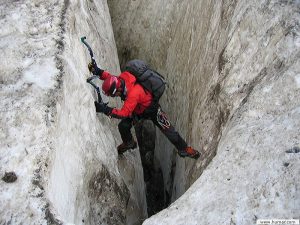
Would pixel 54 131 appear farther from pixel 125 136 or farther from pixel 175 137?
pixel 175 137

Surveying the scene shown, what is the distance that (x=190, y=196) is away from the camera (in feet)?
14.8

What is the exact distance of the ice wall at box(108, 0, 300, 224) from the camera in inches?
164

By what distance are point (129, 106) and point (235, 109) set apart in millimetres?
2056

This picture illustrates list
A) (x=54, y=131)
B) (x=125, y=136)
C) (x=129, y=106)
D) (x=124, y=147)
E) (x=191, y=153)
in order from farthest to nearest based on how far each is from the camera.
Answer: (x=125, y=136) < (x=124, y=147) < (x=191, y=153) < (x=129, y=106) < (x=54, y=131)

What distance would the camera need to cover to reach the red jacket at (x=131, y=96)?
275 inches

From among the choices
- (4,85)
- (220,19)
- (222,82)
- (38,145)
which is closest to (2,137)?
(38,145)

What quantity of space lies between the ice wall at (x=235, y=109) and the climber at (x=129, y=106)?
0.47 m

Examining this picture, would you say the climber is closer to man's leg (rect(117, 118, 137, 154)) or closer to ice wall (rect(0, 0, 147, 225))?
man's leg (rect(117, 118, 137, 154))

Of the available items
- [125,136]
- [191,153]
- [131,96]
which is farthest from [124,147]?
[191,153]

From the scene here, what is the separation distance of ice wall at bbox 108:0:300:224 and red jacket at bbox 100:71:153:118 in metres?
1.06

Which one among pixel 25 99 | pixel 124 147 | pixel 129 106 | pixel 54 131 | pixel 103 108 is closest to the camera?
pixel 54 131

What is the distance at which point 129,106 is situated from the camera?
7105 mm

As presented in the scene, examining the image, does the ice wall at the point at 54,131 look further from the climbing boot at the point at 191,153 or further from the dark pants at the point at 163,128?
the climbing boot at the point at 191,153

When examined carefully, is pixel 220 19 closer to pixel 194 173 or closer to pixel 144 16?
pixel 194 173
